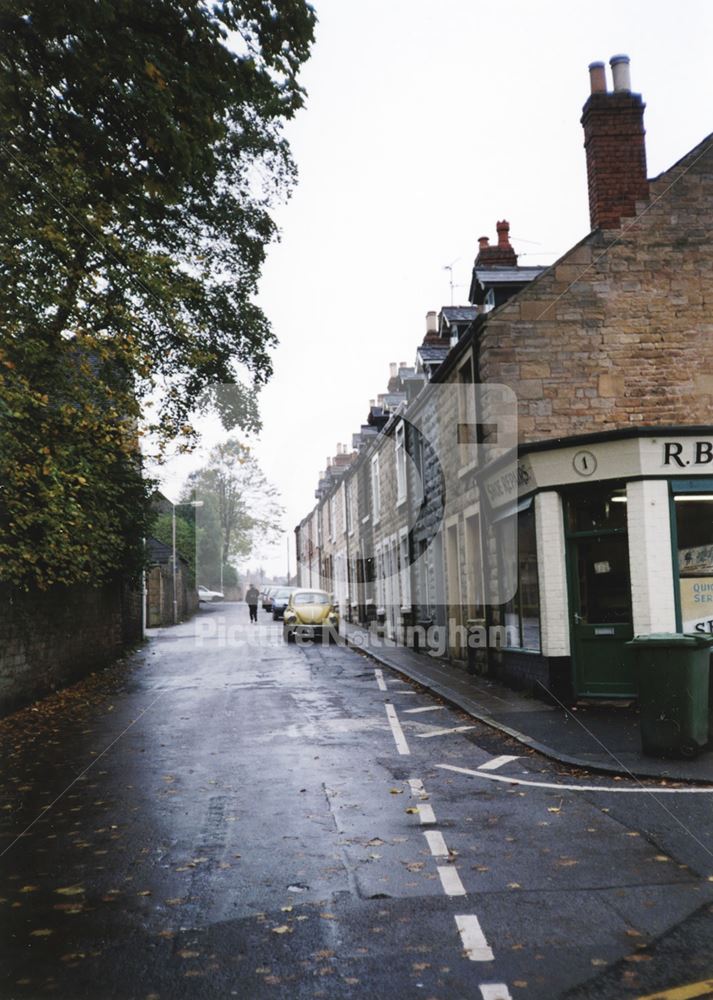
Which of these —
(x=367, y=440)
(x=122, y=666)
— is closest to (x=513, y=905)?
(x=122, y=666)

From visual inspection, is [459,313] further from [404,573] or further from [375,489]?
[375,489]

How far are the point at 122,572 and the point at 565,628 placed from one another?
13.6 meters

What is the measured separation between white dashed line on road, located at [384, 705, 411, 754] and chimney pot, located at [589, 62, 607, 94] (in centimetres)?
1138

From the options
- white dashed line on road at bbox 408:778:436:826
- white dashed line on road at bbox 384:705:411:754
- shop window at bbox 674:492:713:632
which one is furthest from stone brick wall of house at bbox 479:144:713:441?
white dashed line on road at bbox 408:778:436:826

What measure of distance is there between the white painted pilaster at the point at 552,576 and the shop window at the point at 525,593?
0.46 metres

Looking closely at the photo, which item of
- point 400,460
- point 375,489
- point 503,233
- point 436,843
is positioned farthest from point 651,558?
point 375,489

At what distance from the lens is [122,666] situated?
2238 cm

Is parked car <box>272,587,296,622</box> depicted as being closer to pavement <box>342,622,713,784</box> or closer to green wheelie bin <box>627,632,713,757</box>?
pavement <box>342,622,713,784</box>

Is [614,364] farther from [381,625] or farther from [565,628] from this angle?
[381,625]

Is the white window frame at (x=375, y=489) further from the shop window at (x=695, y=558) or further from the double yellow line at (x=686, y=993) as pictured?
the double yellow line at (x=686, y=993)

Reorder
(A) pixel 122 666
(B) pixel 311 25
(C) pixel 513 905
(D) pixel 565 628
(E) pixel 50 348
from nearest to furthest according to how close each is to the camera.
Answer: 1. (C) pixel 513 905
2. (B) pixel 311 25
3. (E) pixel 50 348
4. (D) pixel 565 628
5. (A) pixel 122 666

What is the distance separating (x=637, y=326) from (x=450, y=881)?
12.0 meters

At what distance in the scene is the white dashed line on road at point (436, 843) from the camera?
602 cm

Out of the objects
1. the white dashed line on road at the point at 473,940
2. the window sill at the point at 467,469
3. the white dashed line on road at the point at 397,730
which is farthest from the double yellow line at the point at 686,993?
the window sill at the point at 467,469
